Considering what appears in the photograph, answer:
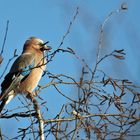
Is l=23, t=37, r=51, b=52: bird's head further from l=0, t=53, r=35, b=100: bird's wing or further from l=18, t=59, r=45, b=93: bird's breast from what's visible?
l=18, t=59, r=45, b=93: bird's breast

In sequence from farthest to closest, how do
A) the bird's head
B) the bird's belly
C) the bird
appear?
the bird's head, the bird's belly, the bird

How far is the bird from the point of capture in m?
6.32

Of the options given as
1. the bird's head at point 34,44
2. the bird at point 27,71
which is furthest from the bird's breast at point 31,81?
the bird's head at point 34,44

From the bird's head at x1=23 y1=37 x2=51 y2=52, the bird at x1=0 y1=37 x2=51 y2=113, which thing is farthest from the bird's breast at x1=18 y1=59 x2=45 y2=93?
the bird's head at x1=23 y1=37 x2=51 y2=52

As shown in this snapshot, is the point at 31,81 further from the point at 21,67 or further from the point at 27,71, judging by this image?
the point at 21,67

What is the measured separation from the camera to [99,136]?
147 inches

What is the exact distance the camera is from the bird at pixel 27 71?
20.7 ft

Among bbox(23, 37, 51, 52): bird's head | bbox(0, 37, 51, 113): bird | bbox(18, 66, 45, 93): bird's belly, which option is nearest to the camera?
bbox(0, 37, 51, 113): bird

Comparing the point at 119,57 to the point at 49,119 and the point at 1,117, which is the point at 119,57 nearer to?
the point at 49,119

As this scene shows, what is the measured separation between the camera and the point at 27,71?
6.89 metres

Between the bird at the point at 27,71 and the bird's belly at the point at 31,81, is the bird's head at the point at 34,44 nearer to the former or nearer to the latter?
the bird at the point at 27,71

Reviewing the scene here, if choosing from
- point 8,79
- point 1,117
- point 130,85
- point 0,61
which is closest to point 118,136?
point 130,85

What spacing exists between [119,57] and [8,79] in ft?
8.88

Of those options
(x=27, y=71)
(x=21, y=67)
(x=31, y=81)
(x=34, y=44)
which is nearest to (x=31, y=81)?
(x=31, y=81)
